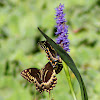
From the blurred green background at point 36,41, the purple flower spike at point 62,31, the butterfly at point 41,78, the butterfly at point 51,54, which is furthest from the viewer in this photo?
the blurred green background at point 36,41

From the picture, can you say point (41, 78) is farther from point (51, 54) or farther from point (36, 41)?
point (36, 41)

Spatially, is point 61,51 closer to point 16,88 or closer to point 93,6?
point 16,88

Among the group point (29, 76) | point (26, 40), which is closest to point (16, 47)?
point (26, 40)

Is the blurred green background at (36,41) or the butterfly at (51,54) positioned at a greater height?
the blurred green background at (36,41)

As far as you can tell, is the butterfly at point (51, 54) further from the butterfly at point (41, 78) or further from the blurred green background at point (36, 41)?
the blurred green background at point (36, 41)

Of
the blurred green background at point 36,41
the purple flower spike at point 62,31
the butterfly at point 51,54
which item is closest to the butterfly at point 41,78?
the butterfly at point 51,54

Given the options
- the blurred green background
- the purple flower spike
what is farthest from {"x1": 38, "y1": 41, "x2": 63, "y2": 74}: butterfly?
the blurred green background
